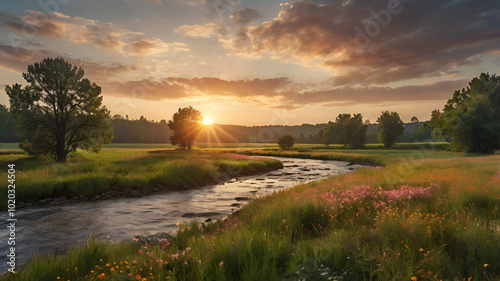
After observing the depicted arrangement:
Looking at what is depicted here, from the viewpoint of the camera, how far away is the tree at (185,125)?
→ 65.7 m

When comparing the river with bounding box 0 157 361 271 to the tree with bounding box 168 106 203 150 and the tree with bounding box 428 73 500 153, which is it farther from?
the tree with bounding box 428 73 500 153

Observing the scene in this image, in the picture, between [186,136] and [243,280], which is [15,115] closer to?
Result: [243,280]

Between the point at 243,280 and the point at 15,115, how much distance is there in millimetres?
31979

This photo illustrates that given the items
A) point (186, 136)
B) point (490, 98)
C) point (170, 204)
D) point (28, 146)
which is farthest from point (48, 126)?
point (490, 98)

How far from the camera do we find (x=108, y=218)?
38.3 feet

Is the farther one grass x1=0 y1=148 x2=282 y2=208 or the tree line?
the tree line

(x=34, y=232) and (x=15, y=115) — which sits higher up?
(x=15, y=115)

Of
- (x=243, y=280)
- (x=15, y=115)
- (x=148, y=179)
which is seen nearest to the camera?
(x=243, y=280)

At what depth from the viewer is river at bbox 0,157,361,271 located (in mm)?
8766

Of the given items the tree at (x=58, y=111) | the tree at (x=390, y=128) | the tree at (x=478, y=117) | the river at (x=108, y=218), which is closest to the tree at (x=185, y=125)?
the tree at (x=58, y=111)

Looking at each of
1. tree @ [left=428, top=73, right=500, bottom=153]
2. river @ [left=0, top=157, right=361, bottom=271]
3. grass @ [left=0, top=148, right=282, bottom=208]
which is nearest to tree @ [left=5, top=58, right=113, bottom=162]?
grass @ [left=0, top=148, right=282, bottom=208]

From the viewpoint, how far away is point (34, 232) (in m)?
9.68

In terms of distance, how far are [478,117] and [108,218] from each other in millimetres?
61548

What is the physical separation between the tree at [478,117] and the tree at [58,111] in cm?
6255
